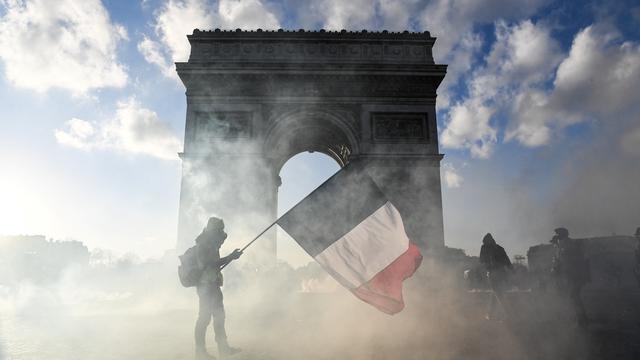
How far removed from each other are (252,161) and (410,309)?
22.3 ft

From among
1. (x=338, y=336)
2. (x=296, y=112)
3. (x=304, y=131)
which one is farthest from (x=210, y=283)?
(x=304, y=131)

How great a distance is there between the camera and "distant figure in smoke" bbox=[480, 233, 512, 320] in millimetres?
7164

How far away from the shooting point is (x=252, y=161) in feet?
43.2

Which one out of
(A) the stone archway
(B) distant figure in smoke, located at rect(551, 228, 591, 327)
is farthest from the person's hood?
(A) the stone archway

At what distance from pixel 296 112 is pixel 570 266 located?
359 inches

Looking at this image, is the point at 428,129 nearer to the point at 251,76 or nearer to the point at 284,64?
the point at 284,64

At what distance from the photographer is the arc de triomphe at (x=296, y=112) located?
13.0m

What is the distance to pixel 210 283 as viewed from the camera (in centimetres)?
463

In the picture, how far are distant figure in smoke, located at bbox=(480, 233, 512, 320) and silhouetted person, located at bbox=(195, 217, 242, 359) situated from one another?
4923mm

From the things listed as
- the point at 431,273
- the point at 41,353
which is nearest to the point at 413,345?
the point at 41,353

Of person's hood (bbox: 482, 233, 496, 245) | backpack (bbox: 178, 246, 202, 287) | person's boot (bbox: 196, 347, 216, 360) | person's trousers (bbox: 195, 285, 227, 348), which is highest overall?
person's hood (bbox: 482, 233, 496, 245)

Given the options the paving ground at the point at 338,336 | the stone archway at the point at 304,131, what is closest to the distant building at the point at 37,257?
the stone archway at the point at 304,131

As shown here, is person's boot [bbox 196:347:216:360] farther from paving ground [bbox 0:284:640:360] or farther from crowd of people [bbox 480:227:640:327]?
crowd of people [bbox 480:227:640:327]

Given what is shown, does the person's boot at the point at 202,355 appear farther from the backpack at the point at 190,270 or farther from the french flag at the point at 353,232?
the french flag at the point at 353,232
